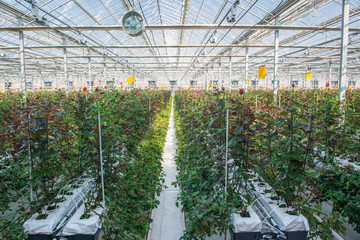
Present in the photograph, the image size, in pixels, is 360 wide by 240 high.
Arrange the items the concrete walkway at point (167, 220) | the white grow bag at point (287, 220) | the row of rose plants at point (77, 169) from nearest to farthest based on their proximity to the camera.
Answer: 1. the white grow bag at point (287, 220)
2. the row of rose plants at point (77, 169)
3. the concrete walkway at point (167, 220)

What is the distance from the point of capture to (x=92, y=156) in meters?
2.75

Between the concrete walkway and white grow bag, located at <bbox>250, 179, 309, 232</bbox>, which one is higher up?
white grow bag, located at <bbox>250, 179, 309, 232</bbox>

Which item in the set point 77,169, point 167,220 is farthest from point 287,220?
point 77,169

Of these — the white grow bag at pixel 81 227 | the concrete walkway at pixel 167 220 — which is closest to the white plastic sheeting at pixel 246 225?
the concrete walkway at pixel 167 220

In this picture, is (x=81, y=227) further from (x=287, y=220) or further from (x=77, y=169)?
(x=287, y=220)

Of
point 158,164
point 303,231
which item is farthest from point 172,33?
point 303,231

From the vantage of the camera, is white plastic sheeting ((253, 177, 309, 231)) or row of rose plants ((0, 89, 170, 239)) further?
row of rose plants ((0, 89, 170, 239))

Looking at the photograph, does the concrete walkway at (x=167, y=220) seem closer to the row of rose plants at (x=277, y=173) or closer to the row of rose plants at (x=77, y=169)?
the row of rose plants at (x=77, y=169)

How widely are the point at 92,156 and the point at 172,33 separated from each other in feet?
44.3

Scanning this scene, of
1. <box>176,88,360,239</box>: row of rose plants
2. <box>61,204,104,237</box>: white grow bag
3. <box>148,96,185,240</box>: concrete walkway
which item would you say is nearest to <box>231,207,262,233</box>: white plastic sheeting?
<box>176,88,360,239</box>: row of rose plants

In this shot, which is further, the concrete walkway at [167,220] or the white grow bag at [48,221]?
the concrete walkway at [167,220]

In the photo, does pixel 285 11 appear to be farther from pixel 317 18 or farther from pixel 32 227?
pixel 32 227

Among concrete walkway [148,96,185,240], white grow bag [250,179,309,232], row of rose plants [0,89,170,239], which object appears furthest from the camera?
concrete walkway [148,96,185,240]

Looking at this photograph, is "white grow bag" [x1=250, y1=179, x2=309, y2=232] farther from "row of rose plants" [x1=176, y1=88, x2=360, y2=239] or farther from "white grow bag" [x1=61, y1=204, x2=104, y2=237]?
"white grow bag" [x1=61, y1=204, x2=104, y2=237]
